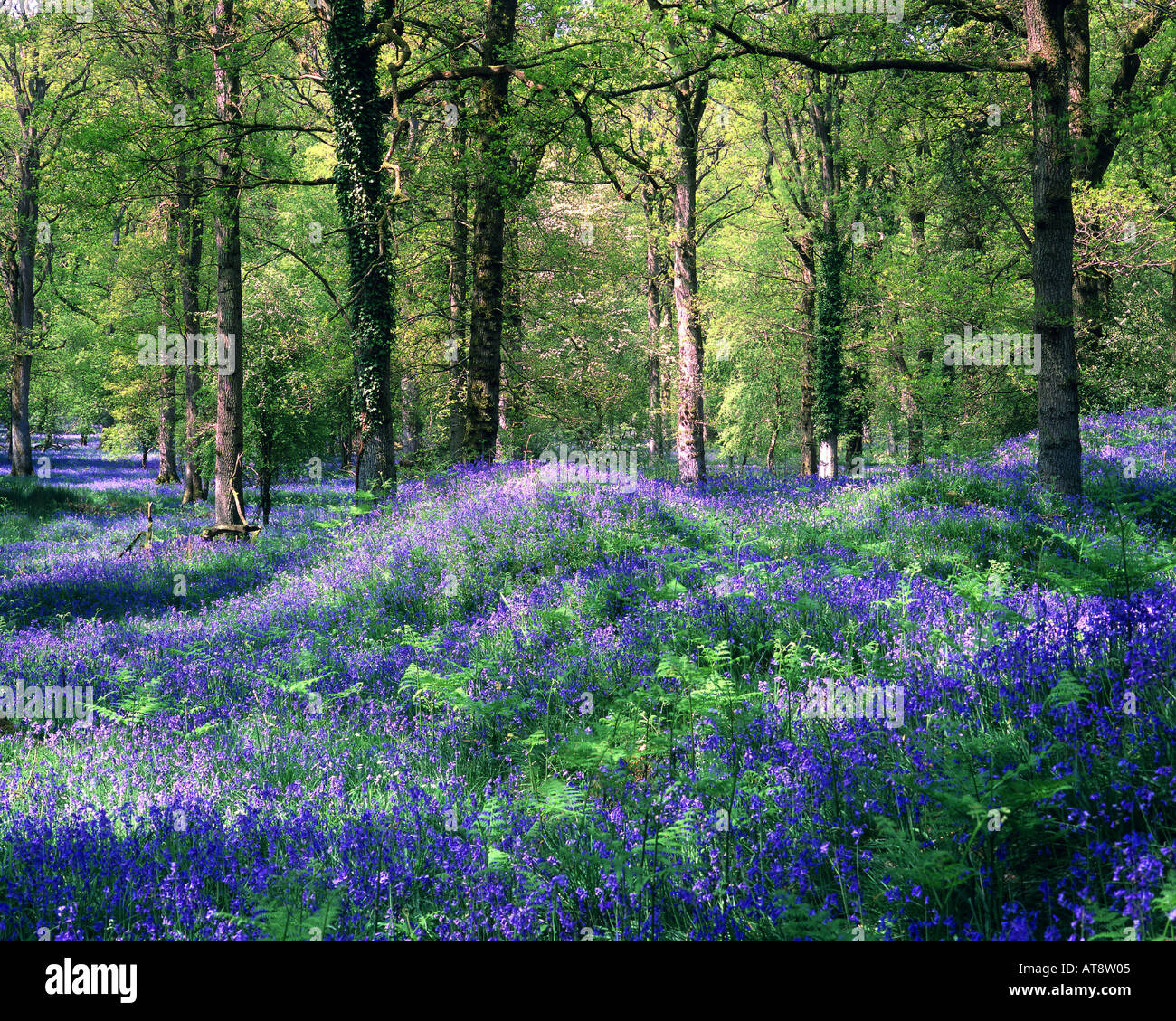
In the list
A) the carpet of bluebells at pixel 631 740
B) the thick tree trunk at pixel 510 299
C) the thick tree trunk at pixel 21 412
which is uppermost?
the thick tree trunk at pixel 510 299

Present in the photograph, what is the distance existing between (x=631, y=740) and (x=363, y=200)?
11.2 metres

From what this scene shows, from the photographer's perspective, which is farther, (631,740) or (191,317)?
(191,317)

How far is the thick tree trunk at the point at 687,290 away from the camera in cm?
1338

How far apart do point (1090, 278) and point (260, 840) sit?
20411mm

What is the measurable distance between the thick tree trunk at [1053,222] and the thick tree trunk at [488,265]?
8319mm

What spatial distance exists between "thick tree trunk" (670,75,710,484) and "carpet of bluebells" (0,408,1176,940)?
4.33 meters

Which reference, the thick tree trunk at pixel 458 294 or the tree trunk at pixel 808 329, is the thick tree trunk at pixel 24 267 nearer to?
the thick tree trunk at pixel 458 294

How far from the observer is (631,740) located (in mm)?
4137

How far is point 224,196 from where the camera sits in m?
13.1

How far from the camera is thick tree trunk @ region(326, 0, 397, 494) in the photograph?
12.1 m

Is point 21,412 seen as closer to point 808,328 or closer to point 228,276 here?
point 228,276

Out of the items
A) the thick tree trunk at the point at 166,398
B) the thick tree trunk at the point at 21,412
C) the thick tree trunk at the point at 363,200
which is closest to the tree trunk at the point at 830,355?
the thick tree trunk at the point at 363,200

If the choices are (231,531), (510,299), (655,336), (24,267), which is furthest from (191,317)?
(655,336)

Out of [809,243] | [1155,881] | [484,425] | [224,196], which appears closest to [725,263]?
[809,243]
